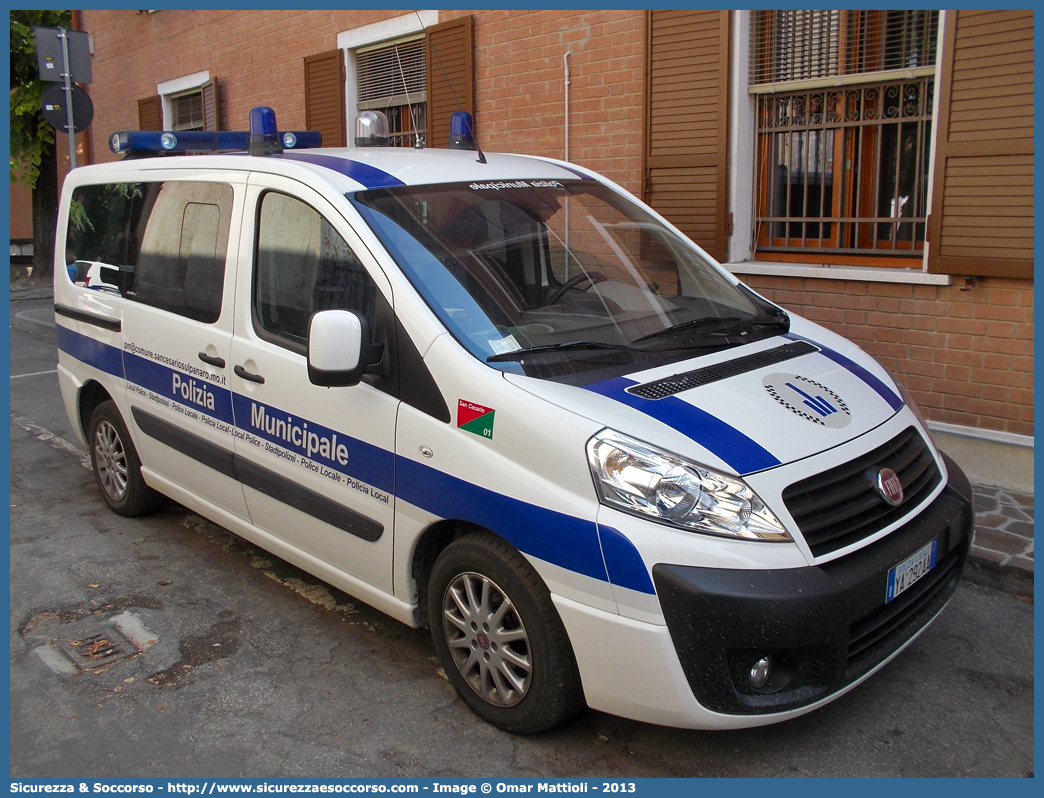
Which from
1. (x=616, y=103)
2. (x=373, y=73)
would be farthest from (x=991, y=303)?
(x=373, y=73)

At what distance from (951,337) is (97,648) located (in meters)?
5.11

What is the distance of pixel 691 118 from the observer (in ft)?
23.1

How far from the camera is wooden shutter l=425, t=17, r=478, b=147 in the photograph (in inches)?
338

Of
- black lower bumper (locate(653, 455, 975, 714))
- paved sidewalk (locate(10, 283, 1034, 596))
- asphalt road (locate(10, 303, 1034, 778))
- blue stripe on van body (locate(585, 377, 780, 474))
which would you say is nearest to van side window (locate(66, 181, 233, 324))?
asphalt road (locate(10, 303, 1034, 778))

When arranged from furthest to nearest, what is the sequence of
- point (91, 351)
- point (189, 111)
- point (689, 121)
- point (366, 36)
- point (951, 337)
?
1. point (189, 111)
2. point (366, 36)
3. point (689, 121)
4. point (951, 337)
5. point (91, 351)

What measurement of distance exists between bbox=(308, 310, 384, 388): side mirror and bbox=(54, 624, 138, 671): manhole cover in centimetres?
151

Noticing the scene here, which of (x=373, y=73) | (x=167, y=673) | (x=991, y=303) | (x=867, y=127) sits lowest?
(x=167, y=673)

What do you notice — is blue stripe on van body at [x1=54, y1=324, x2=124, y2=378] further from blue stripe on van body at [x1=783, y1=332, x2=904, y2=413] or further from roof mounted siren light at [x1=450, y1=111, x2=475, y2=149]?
blue stripe on van body at [x1=783, y1=332, x2=904, y2=413]

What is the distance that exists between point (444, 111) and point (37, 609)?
6.45 m

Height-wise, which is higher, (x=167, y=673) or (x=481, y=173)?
(x=481, y=173)

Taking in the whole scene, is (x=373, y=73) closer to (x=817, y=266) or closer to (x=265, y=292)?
(x=817, y=266)

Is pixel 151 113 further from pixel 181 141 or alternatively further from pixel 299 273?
pixel 299 273

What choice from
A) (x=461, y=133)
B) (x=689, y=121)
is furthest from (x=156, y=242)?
(x=689, y=121)

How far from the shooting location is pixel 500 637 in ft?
9.85
